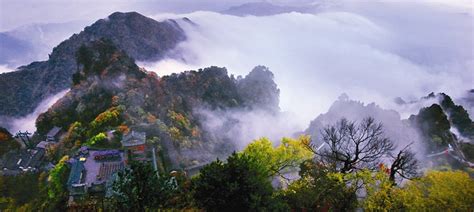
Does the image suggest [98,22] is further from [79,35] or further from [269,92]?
[269,92]

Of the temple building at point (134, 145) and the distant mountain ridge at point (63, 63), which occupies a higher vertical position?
the distant mountain ridge at point (63, 63)

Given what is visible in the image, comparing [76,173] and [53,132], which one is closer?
[76,173]

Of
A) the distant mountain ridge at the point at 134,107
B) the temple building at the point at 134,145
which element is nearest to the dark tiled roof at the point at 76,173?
the temple building at the point at 134,145

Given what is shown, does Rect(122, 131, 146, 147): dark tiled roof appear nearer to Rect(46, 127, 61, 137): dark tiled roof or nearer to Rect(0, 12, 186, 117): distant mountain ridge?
Rect(46, 127, 61, 137): dark tiled roof

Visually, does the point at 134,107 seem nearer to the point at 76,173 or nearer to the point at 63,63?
the point at 76,173

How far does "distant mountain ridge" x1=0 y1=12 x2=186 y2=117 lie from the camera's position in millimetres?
114000

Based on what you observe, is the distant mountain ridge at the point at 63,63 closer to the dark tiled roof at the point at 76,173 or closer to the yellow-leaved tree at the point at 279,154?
the dark tiled roof at the point at 76,173

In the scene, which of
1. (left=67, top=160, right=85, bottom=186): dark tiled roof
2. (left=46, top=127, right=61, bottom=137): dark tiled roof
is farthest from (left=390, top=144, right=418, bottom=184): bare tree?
(left=46, top=127, right=61, bottom=137): dark tiled roof

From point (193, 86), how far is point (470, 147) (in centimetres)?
5981

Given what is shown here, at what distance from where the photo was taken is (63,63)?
118438 millimetres

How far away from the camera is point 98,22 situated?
125875 mm

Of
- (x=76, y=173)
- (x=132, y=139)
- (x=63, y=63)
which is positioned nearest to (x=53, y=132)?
(x=132, y=139)

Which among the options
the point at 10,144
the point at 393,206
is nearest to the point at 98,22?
the point at 10,144

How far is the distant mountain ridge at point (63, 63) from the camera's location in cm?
Answer: 11400
